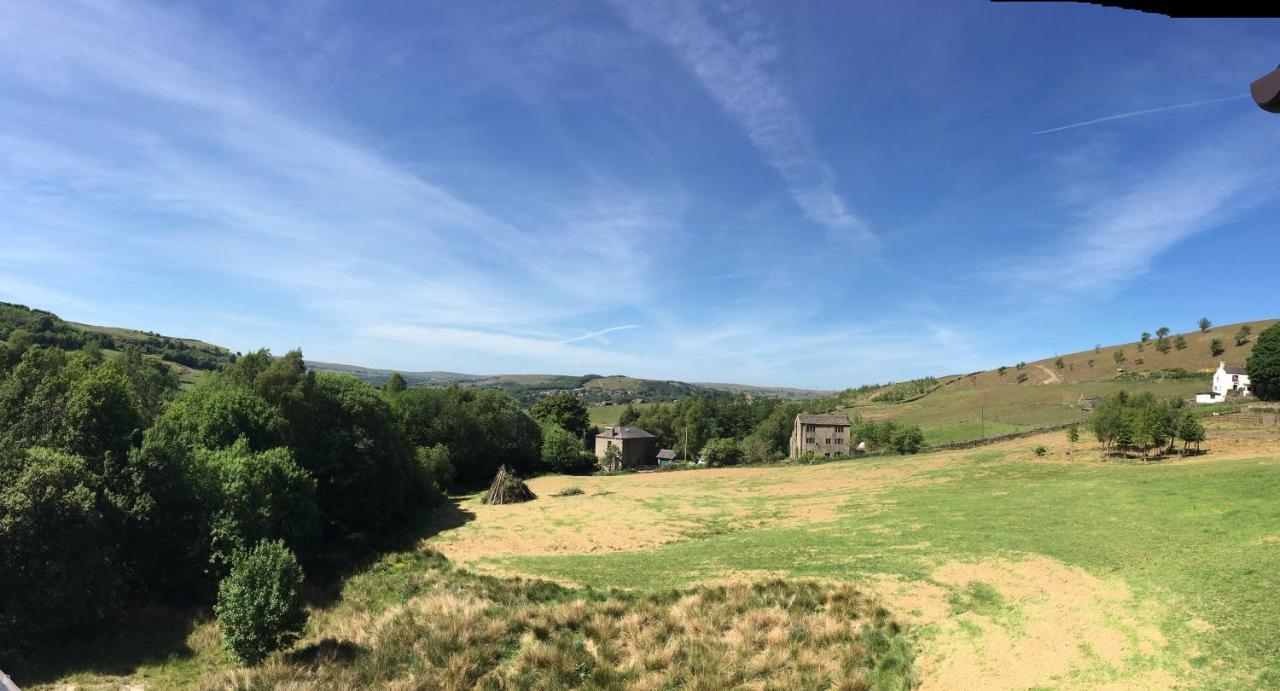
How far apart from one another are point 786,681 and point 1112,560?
46.8 ft

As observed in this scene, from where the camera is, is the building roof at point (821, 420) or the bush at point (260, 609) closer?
the bush at point (260, 609)

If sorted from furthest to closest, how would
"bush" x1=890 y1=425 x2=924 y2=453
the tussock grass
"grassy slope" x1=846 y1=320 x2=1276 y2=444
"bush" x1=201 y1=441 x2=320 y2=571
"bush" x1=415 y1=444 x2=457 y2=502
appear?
1. "grassy slope" x1=846 y1=320 x2=1276 y2=444
2. "bush" x1=890 y1=425 x2=924 y2=453
3. "bush" x1=415 y1=444 x2=457 y2=502
4. "bush" x1=201 y1=441 x2=320 y2=571
5. the tussock grass

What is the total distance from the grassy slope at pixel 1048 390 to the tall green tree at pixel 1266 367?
11874mm

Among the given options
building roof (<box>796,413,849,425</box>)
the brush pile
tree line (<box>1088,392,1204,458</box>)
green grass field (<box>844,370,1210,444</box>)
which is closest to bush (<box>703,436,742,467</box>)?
building roof (<box>796,413,849,425</box>)

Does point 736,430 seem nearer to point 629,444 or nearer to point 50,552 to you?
point 629,444

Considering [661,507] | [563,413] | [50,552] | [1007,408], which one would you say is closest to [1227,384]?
[1007,408]

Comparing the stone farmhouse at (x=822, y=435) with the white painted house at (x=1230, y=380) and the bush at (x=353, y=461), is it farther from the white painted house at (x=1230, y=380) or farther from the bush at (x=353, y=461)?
the bush at (x=353, y=461)

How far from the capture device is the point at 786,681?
598 inches

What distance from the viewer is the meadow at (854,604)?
15.0 m

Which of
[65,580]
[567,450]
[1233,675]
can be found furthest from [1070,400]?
[65,580]

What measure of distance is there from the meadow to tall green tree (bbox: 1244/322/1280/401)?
47638mm

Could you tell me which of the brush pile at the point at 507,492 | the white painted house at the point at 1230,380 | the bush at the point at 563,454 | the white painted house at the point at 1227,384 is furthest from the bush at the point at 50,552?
the white painted house at the point at 1230,380

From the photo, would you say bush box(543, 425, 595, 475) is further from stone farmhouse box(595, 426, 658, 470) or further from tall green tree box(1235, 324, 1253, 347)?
tall green tree box(1235, 324, 1253, 347)

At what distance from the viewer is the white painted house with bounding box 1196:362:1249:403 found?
77000 millimetres
